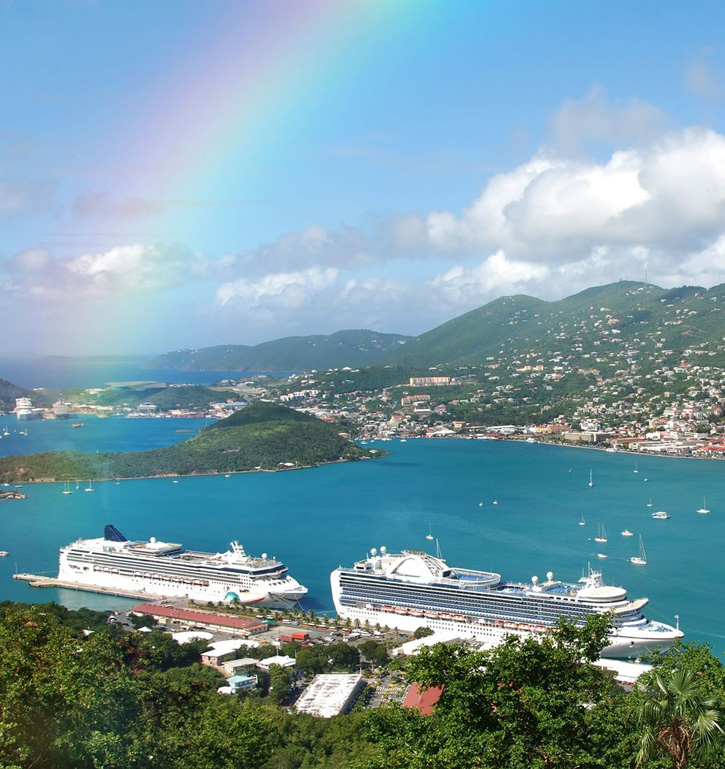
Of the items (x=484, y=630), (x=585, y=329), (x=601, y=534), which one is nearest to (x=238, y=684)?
(x=484, y=630)

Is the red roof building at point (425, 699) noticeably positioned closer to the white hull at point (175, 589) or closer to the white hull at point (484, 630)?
the white hull at point (484, 630)

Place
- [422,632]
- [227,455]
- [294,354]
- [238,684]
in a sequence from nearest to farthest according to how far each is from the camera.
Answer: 1. [238,684]
2. [422,632]
3. [227,455]
4. [294,354]

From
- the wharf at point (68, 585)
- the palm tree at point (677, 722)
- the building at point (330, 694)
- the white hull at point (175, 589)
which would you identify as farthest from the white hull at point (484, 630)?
the palm tree at point (677, 722)

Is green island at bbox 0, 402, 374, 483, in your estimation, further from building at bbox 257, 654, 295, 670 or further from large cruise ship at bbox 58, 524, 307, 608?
building at bbox 257, 654, 295, 670

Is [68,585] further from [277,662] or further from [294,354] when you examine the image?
[294,354]

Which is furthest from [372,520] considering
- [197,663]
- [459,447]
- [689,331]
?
[689,331]

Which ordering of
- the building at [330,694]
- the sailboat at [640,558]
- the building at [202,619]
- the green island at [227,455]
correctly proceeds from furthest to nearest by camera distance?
the green island at [227,455] → the sailboat at [640,558] → the building at [202,619] → the building at [330,694]
